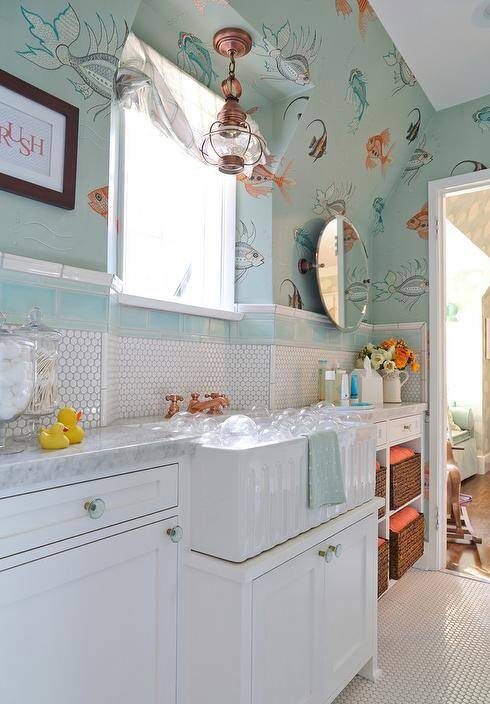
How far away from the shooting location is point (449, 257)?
18.5 feet

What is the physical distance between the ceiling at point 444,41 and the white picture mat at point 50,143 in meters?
1.59

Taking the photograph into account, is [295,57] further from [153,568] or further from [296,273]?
[153,568]

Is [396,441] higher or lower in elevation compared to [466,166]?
lower

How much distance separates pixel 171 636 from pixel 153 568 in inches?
8.0

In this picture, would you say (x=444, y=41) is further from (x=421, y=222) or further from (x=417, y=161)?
(x=421, y=222)

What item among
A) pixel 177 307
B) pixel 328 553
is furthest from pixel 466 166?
pixel 328 553

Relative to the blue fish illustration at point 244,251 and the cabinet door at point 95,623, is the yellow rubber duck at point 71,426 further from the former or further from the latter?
the blue fish illustration at point 244,251

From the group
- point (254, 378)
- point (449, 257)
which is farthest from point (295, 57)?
point (449, 257)

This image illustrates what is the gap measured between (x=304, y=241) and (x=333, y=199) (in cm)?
Answer: 39

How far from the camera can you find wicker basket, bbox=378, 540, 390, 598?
7.71 feet

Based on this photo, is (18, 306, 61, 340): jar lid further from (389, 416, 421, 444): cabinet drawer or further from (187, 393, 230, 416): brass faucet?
(389, 416, 421, 444): cabinet drawer

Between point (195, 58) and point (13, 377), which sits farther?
point (195, 58)

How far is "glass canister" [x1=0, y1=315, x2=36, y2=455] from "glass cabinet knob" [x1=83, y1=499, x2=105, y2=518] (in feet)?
0.62

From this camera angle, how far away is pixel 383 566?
2379 mm
